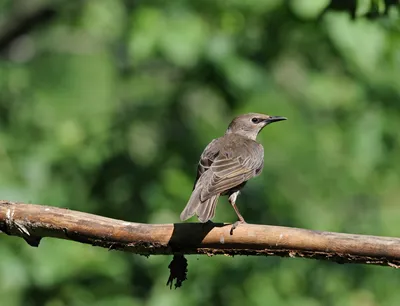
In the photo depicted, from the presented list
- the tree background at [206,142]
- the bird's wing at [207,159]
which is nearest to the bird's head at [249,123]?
the tree background at [206,142]

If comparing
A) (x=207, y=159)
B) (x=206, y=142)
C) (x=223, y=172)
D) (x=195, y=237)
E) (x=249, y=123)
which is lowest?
(x=195, y=237)

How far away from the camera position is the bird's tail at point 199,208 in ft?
18.4

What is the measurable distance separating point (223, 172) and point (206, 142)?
3.48m

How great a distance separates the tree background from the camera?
8594 millimetres

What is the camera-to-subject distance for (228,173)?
6.48 metres

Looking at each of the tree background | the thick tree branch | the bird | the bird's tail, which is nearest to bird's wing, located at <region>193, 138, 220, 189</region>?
the bird

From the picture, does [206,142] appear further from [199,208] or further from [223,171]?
[199,208]

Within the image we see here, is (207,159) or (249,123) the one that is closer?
(207,159)

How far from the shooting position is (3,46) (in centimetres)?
1260

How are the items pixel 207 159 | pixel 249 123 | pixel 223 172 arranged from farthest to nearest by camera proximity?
1. pixel 249 123
2. pixel 207 159
3. pixel 223 172

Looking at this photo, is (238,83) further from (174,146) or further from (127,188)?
(127,188)

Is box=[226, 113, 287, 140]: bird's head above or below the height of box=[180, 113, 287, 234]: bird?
above

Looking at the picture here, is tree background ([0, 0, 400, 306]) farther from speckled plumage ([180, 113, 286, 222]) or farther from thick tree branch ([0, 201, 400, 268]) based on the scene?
thick tree branch ([0, 201, 400, 268])

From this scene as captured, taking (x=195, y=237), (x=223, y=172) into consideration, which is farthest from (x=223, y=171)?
(x=195, y=237)
